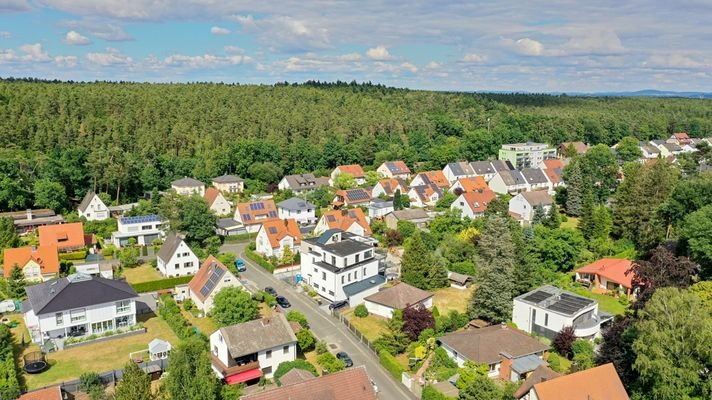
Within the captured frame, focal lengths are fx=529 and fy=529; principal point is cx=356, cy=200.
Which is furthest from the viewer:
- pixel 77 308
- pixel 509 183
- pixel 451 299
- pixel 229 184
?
pixel 509 183

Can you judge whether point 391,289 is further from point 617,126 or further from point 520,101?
point 520,101

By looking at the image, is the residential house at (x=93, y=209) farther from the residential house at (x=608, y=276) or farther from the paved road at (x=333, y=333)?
the residential house at (x=608, y=276)

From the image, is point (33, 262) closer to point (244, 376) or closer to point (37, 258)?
point (37, 258)

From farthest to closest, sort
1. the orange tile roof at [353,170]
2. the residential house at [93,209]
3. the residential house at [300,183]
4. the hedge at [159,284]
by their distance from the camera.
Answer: the orange tile roof at [353,170], the residential house at [300,183], the residential house at [93,209], the hedge at [159,284]

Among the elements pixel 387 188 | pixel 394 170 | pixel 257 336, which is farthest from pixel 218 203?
pixel 257 336

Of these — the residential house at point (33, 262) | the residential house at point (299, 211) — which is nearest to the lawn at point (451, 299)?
the residential house at point (299, 211)

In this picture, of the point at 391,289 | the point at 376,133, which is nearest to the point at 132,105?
the point at 376,133
